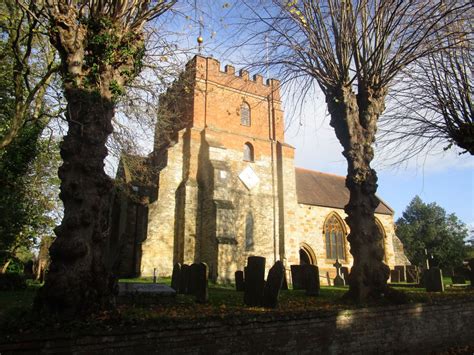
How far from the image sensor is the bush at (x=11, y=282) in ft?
38.9

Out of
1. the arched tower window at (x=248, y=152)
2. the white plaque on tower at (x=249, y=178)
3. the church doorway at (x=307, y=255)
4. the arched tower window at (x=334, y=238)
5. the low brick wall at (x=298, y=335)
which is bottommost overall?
the low brick wall at (x=298, y=335)

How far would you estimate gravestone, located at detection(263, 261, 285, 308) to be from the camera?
7246 millimetres

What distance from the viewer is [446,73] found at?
10.9m

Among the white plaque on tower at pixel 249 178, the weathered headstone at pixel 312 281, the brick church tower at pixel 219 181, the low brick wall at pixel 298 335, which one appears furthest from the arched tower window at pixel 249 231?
the low brick wall at pixel 298 335

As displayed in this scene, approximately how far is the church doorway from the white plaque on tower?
224 inches

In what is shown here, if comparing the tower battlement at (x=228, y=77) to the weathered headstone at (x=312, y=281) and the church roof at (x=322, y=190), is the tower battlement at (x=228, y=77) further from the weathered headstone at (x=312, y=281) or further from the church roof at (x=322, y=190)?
the weathered headstone at (x=312, y=281)

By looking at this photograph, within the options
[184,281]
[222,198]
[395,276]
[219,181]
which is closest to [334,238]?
[395,276]

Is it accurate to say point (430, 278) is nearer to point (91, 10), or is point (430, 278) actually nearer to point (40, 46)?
point (91, 10)

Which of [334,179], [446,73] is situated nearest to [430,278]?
[446,73]

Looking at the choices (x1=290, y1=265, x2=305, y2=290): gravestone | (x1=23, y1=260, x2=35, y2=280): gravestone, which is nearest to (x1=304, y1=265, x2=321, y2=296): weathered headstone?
(x1=290, y1=265, x2=305, y2=290): gravestone

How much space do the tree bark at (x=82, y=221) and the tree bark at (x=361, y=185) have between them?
5308mm

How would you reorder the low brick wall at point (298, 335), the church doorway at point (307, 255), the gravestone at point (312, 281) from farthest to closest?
the church doorway at point (307, 255), the gravestone at point (312, 281), the low brick wall at point (298, 335)

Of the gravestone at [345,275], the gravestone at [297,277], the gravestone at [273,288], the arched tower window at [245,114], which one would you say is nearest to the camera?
the gravestone at [273,288]

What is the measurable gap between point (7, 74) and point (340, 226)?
72.2 ft
